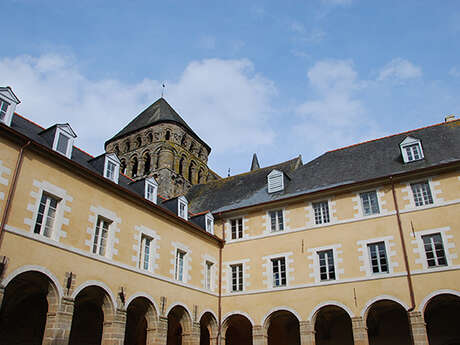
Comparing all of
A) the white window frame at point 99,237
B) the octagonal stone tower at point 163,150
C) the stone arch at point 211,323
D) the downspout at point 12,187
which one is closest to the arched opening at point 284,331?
the stone arch at point 211,323

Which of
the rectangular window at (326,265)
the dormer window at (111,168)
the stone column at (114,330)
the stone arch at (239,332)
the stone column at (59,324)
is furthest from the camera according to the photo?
the stone arch at (239,332)

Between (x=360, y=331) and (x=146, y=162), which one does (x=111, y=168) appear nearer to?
(x=360, y=331)

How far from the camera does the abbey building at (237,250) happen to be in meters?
12.7

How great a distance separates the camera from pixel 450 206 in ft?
52.7

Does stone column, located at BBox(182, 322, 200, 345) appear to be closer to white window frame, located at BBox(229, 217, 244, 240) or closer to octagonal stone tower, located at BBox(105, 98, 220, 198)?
white window frame, located at BBox(229, 217, 244, 240)

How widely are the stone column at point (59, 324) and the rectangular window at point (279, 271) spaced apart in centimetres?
906

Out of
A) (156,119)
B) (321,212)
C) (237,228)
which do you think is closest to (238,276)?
(237,228)

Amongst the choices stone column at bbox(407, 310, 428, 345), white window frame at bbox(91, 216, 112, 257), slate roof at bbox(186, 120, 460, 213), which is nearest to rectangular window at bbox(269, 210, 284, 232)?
slate roof at bbox(186, 120, 460, 213)

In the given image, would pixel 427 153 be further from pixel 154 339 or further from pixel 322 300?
pixel 154 339

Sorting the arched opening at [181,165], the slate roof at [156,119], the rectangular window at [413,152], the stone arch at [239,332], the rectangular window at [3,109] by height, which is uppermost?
the slate roof at [156,119]

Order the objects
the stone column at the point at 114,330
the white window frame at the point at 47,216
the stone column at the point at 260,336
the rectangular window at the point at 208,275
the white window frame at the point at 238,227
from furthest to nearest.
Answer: the white window frame at the point at 238,227, the rectangular window at the point at 208,275, the stone column at the point at 260,336, the stone column at the point at 114,330, the white window frame at the point at 47,216

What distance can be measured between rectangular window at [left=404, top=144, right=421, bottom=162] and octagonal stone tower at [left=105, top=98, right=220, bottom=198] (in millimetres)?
16996

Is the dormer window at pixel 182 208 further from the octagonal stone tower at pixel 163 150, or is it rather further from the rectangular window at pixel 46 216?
the octagonal stone tower at pixel 163 150

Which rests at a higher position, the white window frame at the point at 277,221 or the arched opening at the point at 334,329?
the white window frame at the point at 277,221
